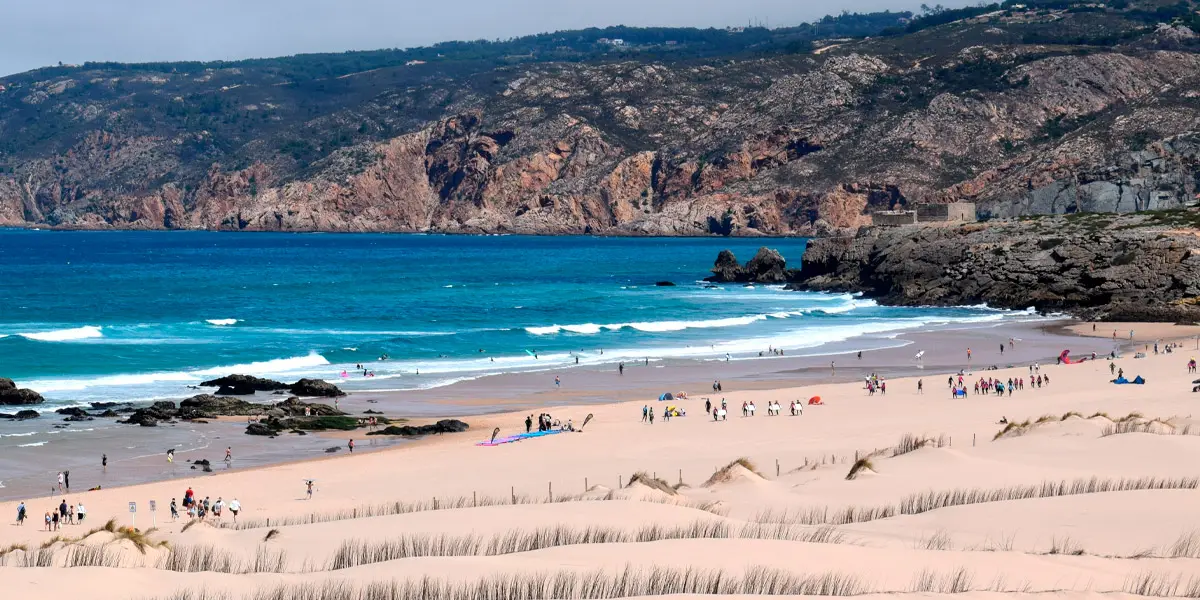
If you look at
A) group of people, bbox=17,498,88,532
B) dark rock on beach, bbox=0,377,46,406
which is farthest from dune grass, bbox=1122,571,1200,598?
dark rock on beach, bbox=0,377,46,406

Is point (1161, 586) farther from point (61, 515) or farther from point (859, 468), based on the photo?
point (61, 515)

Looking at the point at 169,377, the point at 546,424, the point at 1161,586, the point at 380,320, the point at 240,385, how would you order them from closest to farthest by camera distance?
the point at 1161,586 → the point at 546,424 → the point at 240,385 → the point at 169,377 → the point at 380,320

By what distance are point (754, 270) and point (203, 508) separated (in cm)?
8265

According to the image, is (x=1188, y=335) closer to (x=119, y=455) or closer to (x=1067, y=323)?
(x=1067, y=323)

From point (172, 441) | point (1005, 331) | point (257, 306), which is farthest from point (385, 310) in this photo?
point (172, 441)

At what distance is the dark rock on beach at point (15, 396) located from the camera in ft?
134

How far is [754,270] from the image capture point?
104438 millimetres

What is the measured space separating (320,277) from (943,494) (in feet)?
324

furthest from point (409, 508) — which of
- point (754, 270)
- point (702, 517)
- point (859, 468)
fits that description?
point (754, 270)

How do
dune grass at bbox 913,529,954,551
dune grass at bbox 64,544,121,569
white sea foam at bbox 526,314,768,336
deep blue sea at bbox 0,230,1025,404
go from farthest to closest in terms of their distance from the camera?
white sea foam at bbox 526,314,768,336 → deep blue sea at bbox 0,230,1025,404 → dune grass at bbox 913,529,954,551 → dune grass at bbox 64,544,121,569

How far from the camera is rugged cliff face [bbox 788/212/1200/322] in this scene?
229 feet

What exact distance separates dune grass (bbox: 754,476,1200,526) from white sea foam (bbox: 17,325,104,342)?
50741 millimetres

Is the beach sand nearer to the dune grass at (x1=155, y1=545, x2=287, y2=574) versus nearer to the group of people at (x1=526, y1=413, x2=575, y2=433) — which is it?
the dune grass at (x1=155, y1=545, x2=287, y2=574)

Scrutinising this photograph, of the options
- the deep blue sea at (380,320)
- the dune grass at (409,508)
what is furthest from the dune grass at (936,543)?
the deep blue sea at (380,320)
